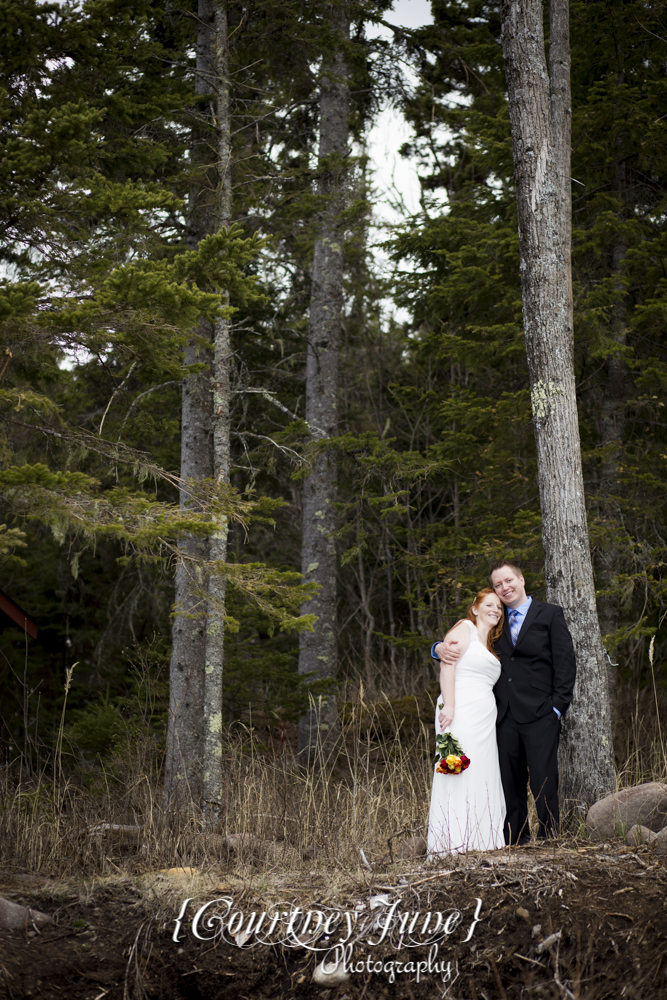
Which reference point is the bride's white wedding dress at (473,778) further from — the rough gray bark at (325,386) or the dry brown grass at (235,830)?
the rough gray bark at (325,386)

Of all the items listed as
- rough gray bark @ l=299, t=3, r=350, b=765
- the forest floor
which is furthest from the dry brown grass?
rough gray bark @ l=299, t=3, r=350, b=765

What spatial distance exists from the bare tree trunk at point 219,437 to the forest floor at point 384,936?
2650 mm

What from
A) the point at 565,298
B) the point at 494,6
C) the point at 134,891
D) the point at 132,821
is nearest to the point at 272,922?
the point at 134,891

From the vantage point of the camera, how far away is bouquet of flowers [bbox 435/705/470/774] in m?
5.07

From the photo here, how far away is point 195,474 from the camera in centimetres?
904

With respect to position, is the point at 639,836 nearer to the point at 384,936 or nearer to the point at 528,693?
the point at 528,693

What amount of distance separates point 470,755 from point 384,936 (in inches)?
53.0

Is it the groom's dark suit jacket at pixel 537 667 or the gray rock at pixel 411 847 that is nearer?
A: the groom's dark suit jacket at pixel 537 667

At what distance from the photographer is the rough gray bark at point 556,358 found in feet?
20.6

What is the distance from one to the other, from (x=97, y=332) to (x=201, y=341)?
140 centimetres

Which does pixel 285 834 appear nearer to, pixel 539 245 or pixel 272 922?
pixel 272 922

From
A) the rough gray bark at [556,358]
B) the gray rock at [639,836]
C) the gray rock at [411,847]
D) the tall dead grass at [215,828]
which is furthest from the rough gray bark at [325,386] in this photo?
the gray rock at [639,836]

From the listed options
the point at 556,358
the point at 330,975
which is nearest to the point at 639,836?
the point at 330,975

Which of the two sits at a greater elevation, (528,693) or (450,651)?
(450,651)
